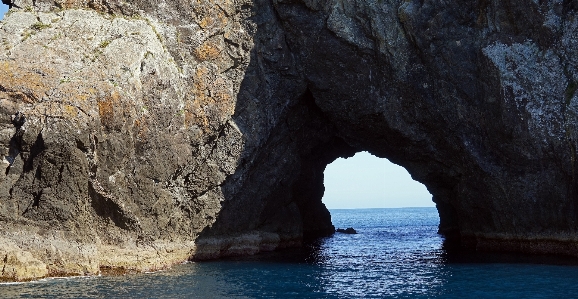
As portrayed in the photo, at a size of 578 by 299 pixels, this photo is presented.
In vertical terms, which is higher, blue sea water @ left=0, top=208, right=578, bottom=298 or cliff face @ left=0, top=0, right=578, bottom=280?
cliff face @ left=0, top=0, right=578, bottom=280

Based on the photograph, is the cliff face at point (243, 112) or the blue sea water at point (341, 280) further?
the cliff face at point (243, 112)

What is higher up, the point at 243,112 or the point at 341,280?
the point at 243,112

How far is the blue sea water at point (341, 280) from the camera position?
71.6 ft

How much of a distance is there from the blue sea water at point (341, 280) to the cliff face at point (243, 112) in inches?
91.3

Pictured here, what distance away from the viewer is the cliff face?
25516mm

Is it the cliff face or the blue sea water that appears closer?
the blue sea water

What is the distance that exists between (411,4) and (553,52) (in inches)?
297

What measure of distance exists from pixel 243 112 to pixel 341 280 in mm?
11525

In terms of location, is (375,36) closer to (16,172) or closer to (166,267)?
(166,267)

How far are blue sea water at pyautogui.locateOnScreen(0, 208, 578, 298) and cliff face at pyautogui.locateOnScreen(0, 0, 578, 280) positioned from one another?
232 cm

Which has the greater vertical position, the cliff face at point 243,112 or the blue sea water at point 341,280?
the cliff face at point 243,112

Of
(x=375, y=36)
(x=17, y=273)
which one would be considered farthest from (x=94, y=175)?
(x=375, y=36)

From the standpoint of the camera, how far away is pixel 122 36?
29.2 m

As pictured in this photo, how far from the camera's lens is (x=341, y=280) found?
2570 cm
